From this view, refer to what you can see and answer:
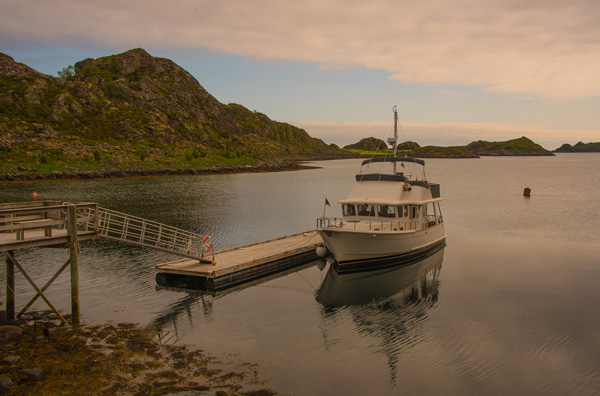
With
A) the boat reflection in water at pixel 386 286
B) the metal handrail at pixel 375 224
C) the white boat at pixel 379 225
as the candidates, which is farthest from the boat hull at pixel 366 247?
the metal handrail at pixel 375 224

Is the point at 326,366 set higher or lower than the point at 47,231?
lower

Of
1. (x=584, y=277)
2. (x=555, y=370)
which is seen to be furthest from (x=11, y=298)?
(x=584, y=277)

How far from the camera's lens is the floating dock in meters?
27.3

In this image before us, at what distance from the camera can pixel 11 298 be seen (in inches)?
812

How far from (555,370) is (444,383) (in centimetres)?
471

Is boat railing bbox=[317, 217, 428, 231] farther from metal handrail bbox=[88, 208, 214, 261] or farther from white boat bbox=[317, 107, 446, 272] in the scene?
metal handrail bbox=[88, 208, 214, 261]

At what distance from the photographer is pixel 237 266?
2869 centimetres

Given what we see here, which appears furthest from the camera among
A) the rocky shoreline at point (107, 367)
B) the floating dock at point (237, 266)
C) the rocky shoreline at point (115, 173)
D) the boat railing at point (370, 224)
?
the rocky shoreline at point (115, 173)

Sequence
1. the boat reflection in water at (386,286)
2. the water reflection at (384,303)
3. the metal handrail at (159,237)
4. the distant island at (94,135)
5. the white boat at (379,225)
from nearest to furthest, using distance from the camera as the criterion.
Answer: the water reflection at (384,303)
the metal handrail at (159,237)
the boat reflection in water at (386,286)
the white boat at (379,225)
the distant island at (94,135)

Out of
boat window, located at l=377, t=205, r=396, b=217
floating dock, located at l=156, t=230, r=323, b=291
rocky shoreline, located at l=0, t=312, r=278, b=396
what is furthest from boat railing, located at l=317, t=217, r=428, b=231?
rocky shoreline, located at l=0, t=312, r=278, b=396

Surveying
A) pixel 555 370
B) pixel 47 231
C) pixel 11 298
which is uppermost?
pixel 47 231

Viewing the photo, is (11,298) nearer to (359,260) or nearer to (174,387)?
(174,387)

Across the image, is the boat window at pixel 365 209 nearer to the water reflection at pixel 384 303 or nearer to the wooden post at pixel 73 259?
the water reflection at pixel 384 303

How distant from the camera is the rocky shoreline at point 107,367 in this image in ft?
48.3
